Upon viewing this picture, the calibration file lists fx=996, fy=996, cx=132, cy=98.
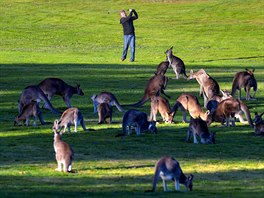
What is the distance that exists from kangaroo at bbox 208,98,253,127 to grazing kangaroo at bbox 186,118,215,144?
103 inches

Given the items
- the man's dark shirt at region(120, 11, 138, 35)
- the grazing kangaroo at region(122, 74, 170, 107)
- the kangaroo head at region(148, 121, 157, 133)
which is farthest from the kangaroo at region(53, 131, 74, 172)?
the man's dark shirt at region(120, 11, 138, 35)

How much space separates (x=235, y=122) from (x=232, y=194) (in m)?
11.0

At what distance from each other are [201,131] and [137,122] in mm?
1771

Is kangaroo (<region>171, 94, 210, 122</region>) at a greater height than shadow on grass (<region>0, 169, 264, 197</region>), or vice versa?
kangaroo (<region>171, 94, 210, 122</region>)

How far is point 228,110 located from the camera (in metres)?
24.8

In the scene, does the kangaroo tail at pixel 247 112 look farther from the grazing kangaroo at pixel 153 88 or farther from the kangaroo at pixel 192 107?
the grazing kangaroo at pixel 153 88

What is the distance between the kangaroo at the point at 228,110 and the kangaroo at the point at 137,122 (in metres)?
2.01

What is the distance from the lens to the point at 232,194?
1526 cm

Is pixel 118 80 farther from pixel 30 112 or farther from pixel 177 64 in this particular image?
pixel 30 112

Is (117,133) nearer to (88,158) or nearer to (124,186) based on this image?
(88,158)

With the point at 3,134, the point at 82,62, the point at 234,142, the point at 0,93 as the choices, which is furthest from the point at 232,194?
the point at 82,62

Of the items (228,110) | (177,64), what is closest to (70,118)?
(228,110)

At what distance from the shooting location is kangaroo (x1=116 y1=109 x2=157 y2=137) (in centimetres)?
2275

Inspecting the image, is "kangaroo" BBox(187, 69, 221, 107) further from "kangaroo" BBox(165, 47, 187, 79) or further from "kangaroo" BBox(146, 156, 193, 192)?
"kangaroo" BBox(146, 156, 193, 192)
